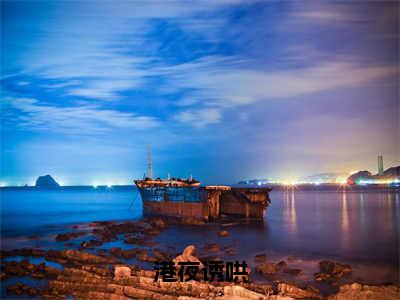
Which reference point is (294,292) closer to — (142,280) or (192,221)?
(142,280)

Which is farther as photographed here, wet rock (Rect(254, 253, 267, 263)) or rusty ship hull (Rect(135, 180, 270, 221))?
rusty ship hull (Rect(135, 180, 270, 221))

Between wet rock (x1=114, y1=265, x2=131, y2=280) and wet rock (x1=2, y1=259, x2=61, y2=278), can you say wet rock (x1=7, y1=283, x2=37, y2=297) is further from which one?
wet rock (x1=114, y1=265, x2=131, y2=280)

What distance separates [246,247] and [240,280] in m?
13.8

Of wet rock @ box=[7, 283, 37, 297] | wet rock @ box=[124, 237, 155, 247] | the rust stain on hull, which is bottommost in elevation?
wet rock @ box=[124, 237, 155, 247]

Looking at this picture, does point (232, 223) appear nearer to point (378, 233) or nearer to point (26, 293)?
point (378, 233)

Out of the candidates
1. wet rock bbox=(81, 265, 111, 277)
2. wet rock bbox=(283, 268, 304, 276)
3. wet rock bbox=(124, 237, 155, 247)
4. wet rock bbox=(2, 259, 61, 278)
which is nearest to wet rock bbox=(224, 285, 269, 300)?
wet rock bbox=(81, 265, 111, 277)

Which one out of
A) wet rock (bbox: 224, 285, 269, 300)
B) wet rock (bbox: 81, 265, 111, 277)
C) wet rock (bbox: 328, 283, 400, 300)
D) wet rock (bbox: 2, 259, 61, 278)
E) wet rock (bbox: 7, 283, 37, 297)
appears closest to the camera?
wet rock (bbox: 224, 285, 269, 300)

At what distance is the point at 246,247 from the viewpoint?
105 ft

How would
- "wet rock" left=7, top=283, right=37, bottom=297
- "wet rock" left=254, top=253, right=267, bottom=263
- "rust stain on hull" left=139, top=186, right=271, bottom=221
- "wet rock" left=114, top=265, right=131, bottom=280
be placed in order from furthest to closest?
"rust stain on hull" left=139, top=186, right=271, bottom=221
"wet rock" left=254, top=253, right=267, bottom=263
"wet rock" left=7, top=283, right=37, bottom=297
"wet rock" left=114, top=265, right=131, bottom=280

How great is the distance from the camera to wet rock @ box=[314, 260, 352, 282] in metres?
21.0

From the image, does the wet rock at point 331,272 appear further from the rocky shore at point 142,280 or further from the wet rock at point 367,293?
the wet rock at point 367,293

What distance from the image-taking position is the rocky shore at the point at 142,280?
14.8 m

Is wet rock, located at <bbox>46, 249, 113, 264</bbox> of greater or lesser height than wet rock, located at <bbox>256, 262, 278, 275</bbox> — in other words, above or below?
above

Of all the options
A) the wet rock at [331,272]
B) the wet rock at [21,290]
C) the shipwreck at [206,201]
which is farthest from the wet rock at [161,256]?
the shipwreck at [206,201]
